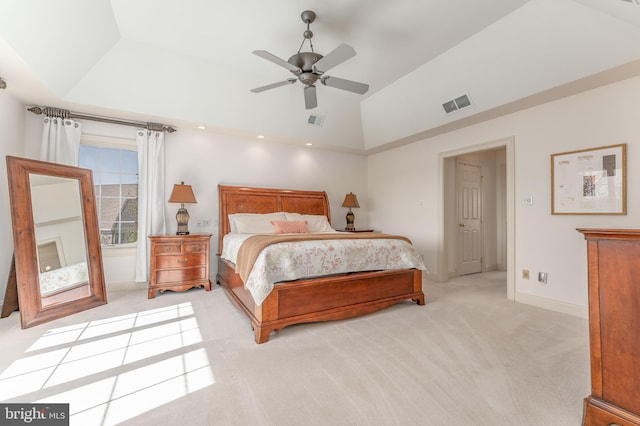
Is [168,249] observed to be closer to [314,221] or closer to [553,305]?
[314,221]

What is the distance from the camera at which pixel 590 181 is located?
310 centimetres

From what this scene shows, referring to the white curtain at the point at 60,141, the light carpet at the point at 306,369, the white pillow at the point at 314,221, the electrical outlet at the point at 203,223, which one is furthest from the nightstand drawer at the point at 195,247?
the white curtain at the point at 60,141

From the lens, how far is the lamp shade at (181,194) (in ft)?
13.6

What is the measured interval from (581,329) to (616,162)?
5.73 feet

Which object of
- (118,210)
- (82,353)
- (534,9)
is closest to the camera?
(82,353)

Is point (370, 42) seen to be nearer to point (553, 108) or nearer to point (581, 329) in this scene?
point (553, 108)

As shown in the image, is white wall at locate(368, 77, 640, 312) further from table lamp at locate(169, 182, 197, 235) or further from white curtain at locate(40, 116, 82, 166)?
white curtain at locate(40, 116, 82, 166)

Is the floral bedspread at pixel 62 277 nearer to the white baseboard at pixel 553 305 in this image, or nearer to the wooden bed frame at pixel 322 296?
the wooden bed frame at pixel 322 296

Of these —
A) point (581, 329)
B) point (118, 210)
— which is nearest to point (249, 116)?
point (118, 210)

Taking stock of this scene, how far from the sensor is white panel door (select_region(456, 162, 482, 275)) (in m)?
5.39

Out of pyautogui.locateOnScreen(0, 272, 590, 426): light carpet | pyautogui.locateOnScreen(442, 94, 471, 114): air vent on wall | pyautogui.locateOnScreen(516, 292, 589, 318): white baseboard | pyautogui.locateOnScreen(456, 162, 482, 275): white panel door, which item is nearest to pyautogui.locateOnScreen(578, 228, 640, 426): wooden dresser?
pyautogui.locateOnScreen(0, 272, 590, 426): light carpet

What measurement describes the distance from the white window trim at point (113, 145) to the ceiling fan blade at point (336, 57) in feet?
10.8

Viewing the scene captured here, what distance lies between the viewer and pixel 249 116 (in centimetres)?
450

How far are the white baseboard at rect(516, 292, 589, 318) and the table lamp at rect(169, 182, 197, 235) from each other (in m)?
4.76
